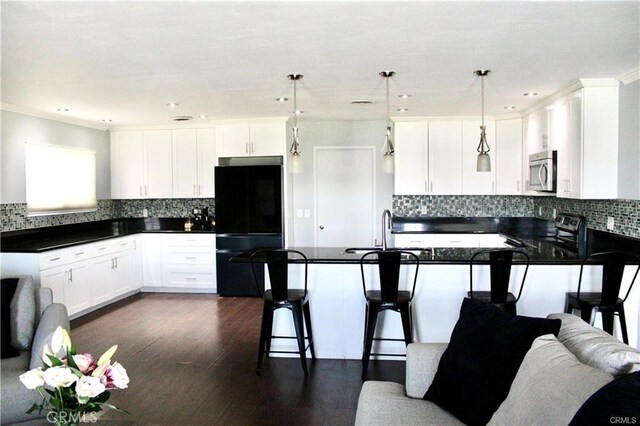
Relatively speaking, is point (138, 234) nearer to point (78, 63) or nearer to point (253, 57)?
point (78, 63)

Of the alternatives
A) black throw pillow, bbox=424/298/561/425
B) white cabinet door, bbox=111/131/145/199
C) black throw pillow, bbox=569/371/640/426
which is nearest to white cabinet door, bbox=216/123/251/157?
white cabinet door, bbox=111/131/145/199

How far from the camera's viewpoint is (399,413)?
1.92 meters

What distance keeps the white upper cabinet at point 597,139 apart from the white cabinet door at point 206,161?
4444mm

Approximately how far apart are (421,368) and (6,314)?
245cm

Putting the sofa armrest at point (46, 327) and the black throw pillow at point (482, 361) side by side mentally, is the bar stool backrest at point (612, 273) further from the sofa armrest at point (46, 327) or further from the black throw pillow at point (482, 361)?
the sofa armrest at point (46, 327)

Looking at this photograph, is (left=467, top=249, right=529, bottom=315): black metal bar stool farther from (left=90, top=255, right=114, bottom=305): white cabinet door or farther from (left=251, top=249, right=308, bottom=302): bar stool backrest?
(left=90, top=255, right=114, bottom=305): white cabinet door

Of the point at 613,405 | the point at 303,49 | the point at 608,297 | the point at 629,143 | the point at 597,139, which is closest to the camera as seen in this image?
the point at 613,405

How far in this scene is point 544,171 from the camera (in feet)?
15.9

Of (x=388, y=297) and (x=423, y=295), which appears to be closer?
(x=388, y=297)

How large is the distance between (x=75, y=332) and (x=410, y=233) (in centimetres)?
400

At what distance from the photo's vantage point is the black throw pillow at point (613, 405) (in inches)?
43.2

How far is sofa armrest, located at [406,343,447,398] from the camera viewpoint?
214 centimetres

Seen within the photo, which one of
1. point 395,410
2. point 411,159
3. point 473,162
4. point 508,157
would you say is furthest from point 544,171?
point 395,410

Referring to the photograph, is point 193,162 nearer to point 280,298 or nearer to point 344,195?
point 344,195
